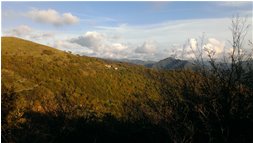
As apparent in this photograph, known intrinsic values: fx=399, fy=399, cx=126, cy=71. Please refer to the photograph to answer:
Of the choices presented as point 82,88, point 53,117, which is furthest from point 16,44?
point 53,117

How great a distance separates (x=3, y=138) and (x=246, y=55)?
8.91 meters

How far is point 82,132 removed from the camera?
16.0 metres

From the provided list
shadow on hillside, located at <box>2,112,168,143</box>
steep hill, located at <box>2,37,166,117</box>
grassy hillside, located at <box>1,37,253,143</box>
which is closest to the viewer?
grassy hillside, located at <box>1,37,253,143</box>

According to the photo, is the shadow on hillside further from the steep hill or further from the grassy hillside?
the steep hill

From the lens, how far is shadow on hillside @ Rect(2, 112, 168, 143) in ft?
48.0

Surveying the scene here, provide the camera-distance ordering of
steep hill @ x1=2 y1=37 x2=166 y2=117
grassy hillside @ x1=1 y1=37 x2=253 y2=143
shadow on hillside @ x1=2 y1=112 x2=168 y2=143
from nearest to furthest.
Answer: grassy hillside @ x1=1 y1=37 x2=253 y2=143
shadow on hillside @ x1=2 y1=112 x2=168 y2=143
steep hill @ x1=2 y1=37 x2=166 y2=117

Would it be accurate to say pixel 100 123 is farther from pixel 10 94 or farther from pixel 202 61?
pixel 202 61

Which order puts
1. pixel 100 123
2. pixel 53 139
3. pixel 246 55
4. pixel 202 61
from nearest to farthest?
pixel 246 55
pixel 202 61
pixel 53 139
pixel 100 123

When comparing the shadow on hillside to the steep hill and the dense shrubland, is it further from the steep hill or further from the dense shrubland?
the steep hill

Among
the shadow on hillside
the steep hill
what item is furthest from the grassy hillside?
the steep hill

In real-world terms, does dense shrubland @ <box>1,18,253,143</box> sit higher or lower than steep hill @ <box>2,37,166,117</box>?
higher

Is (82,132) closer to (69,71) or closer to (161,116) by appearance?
(161,116)

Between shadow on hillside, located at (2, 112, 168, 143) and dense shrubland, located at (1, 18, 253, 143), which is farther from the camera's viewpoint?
shadow on hillside, located at (2, 112, 168, 143)

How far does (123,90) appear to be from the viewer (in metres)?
114
